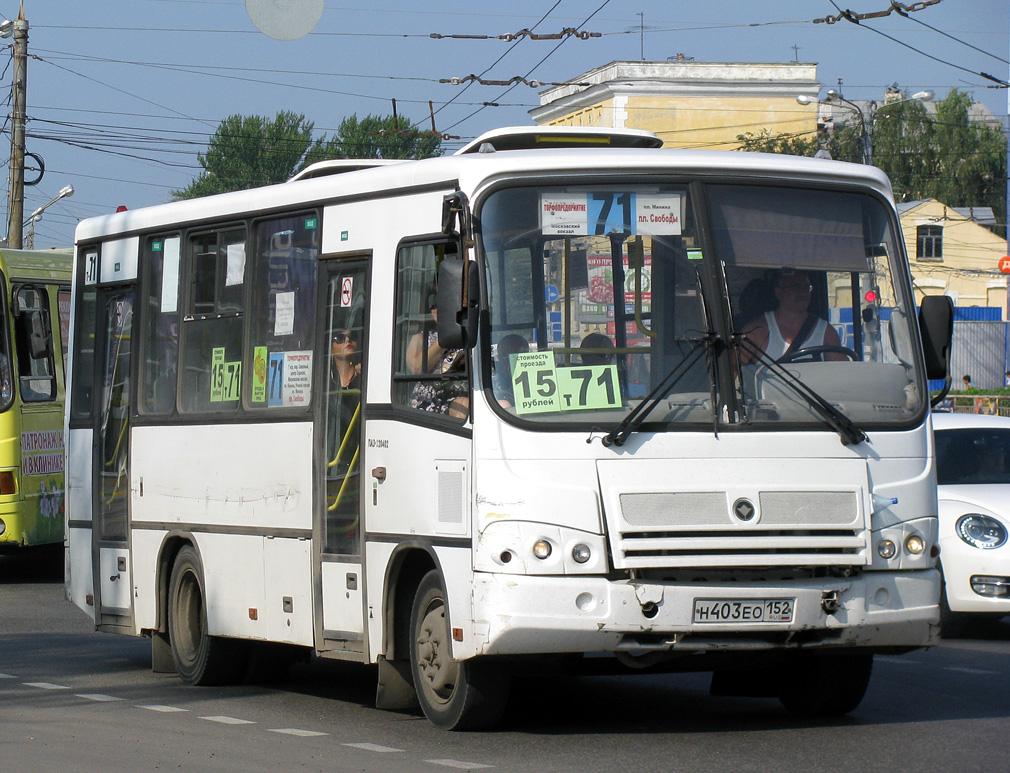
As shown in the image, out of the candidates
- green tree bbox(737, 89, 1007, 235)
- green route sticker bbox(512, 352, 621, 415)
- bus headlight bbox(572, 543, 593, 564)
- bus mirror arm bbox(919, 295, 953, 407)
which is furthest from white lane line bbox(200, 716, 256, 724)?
green tree bbox(737, 89, 1007, 235)

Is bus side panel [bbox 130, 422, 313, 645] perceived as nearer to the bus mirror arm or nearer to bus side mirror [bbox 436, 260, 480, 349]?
bus side mirror [bbox 436, 260, 480, 349]

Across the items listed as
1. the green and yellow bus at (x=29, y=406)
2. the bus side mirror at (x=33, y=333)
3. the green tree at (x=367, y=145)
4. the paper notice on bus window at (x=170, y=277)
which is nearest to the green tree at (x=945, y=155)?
the green tree at (x=367, y=145)

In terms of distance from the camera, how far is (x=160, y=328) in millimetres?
11742

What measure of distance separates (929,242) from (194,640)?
74358 millimetres

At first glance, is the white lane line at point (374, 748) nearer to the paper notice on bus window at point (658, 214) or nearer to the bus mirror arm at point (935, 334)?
the paper notice on bus window at point (658, 214)

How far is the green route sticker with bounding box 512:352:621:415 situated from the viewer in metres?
8.01

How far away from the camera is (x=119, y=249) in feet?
40.8

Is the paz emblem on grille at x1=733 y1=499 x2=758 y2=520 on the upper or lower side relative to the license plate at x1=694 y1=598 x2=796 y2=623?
upper

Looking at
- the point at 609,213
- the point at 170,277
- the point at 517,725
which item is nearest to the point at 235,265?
the point at 170,277

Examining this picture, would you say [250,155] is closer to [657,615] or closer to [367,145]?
[367,145]

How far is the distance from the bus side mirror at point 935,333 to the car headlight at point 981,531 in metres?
3.95

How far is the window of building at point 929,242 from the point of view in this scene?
81375mm

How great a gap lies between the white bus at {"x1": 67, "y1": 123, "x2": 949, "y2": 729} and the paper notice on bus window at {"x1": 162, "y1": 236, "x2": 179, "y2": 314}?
1.97 metres

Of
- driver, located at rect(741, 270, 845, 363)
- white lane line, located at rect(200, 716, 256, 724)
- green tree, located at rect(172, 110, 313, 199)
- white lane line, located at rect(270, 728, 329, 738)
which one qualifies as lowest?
white lane line, located at rect(200, 716, 256, 724)
